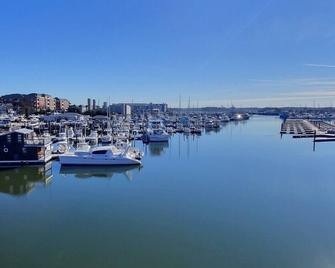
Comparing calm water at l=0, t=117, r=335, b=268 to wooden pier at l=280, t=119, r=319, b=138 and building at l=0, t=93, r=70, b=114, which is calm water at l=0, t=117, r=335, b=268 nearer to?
wooden pier at l=280, t=119, r=319, b=138

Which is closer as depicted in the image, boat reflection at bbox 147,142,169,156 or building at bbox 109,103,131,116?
boat reflection at bbox 147,142,169,156

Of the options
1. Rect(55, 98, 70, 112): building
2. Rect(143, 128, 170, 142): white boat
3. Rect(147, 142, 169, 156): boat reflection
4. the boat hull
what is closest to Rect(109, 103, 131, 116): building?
Rect(55, 98, 70, 112): building

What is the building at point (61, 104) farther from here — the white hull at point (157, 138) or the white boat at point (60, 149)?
the white boat at point (60, 149)

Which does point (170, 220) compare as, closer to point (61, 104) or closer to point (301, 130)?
point (301, 130)

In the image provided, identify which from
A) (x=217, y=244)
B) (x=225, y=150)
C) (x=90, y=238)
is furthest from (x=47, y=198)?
(x=225, y=150)

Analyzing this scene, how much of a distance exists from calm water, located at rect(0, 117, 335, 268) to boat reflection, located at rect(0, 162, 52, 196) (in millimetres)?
54

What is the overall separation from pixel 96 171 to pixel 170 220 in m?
11.6

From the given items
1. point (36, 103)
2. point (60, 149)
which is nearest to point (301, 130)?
point (60, 149)

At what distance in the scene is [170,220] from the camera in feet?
42.7

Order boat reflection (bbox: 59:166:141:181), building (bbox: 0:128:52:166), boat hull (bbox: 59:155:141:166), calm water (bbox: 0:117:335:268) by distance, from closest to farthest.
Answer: calm water (bbox: 0:117:335:268), boat reflection (bbox: 59:166:141:181), building (bbox: 0:128:52:166), boat hull (bbox: 59:155:141:166)

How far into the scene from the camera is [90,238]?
11.1 m

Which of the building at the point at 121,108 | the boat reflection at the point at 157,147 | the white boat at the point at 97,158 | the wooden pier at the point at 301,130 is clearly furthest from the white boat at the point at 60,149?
the building at the point at 121,108

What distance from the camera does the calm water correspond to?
988cm

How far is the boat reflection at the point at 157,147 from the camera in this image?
32.6m
